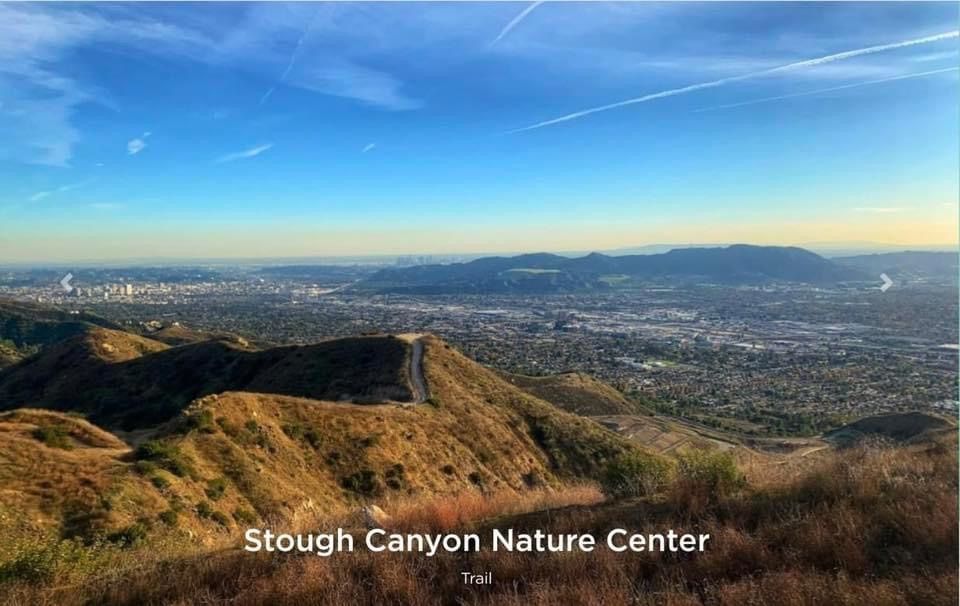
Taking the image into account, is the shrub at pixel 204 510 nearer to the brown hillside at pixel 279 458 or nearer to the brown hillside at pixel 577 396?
the brown hillside at pixel 279 458

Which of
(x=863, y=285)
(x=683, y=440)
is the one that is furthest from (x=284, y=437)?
(x=863, y=285)

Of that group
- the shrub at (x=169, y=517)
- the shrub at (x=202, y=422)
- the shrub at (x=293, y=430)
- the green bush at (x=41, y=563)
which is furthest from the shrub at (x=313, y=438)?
the green bush at (x=41, y=563)

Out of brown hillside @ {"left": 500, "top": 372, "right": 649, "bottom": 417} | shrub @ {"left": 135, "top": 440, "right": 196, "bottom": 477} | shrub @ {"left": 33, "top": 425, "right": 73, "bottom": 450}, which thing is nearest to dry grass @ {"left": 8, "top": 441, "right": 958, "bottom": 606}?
shrub @ {"left": 135, "top": 440, "right": 196, "bottom": 477}

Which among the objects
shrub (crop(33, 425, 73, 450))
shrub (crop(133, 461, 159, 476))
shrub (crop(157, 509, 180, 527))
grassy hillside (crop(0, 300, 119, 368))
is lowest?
grassy hillside (crop(0, 300, 119, 368))

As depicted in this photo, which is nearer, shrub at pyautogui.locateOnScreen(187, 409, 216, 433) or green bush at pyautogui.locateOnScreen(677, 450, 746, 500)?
green bush at pyautogui.locateOnScreen(677, 450, 746, 500)

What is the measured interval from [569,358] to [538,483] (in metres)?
92.7

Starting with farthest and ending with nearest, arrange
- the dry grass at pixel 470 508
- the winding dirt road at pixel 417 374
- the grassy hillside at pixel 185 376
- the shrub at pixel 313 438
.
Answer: the grassy hillside at pixel 185 376 < the winding dirt road at pixel 417 374 < the shrub at pixel 313 438 < the dry grass at pixel 470 508

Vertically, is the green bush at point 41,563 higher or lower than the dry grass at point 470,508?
higher

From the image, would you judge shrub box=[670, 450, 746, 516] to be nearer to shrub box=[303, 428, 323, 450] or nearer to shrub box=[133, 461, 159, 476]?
shrub box=[133, 461, 159, 476]

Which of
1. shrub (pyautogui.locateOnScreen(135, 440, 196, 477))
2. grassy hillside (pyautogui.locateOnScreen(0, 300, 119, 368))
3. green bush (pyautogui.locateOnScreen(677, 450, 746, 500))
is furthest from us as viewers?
grassy hillside (pyautogui.locateOnScreen(0, 300, 119, 368))

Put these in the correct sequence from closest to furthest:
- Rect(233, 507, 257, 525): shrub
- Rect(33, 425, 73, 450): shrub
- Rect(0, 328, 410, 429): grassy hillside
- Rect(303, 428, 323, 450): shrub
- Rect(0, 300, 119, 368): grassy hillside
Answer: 1. Rect(233, 507, 257, 525): shrub
2. Rect(33, 425, 73, 450): shrub
3. Rect(303, 428, 323, 450): shrub
4. Rect(0, 328, 410, 429): grassy hillside
5. Rect(0, 300, 119, 368): grassy hillside

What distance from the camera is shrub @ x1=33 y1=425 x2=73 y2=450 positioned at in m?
19.1

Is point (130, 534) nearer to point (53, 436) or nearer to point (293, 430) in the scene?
point (53, 436)

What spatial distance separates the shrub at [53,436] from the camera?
19062 mm
